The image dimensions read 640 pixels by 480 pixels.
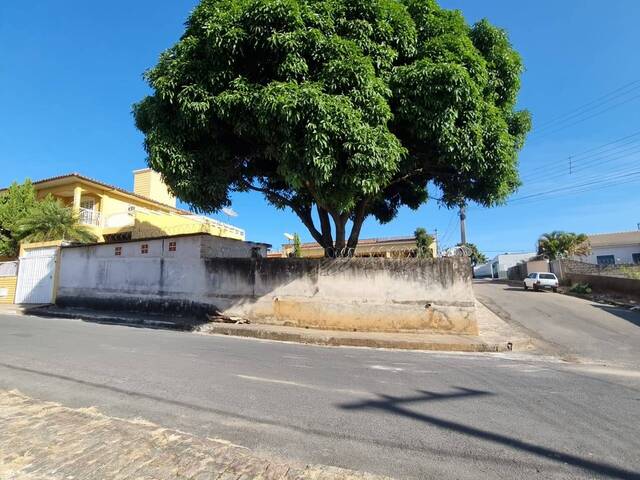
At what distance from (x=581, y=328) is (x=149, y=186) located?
88.6 feet

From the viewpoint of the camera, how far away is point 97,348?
7711 mm

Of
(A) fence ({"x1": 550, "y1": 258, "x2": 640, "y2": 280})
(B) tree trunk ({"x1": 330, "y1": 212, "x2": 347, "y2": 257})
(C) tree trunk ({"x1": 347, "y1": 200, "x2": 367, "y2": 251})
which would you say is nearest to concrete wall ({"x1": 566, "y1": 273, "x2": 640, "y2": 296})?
(A) fence ({"x1": 550, "y1": 258, "x2": 640, "y2": 280})

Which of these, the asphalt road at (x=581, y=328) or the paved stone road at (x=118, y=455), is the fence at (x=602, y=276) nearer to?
the asphalt road at (x=581, y=328)

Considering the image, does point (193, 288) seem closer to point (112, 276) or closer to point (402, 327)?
point (112, 276)

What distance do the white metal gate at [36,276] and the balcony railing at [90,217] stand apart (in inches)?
182

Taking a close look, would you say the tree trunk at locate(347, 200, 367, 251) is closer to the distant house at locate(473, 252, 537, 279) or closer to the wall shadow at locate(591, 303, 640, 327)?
the wall shadow at locate(591, 303, 640, 327)

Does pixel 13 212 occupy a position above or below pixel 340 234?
above

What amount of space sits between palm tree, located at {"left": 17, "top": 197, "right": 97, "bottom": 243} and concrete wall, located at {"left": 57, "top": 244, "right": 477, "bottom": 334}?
240 inches

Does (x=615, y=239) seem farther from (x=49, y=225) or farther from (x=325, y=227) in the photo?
(x=49, y=225)

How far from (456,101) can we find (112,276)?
13038 mm

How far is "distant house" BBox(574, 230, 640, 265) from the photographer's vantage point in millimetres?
42625

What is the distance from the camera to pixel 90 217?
22.7m

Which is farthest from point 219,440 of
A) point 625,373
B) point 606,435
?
point 625,373

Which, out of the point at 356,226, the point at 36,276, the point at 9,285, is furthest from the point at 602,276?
the point at 9,285
